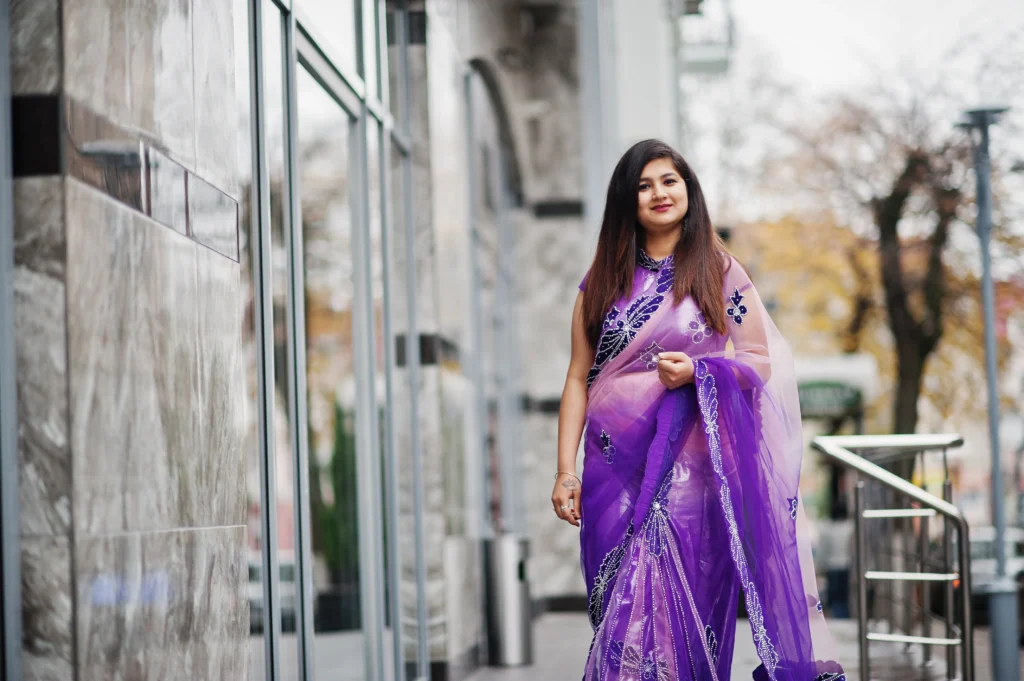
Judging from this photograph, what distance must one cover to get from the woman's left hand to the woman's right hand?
37cm

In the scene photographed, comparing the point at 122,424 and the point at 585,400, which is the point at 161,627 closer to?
the point at 122,424

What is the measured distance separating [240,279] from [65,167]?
106 cm

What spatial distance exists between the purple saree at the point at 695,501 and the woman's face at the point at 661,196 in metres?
0.12

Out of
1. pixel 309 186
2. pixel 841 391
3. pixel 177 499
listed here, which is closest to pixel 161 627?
pixel 177 499

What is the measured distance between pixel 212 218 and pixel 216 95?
0.99 feet

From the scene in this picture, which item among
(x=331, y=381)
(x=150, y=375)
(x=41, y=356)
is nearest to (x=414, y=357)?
(x=331, y=381)

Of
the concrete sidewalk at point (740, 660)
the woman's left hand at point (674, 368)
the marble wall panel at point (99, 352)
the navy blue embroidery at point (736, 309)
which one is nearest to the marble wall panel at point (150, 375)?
the marble wall panel at point (99, 352)

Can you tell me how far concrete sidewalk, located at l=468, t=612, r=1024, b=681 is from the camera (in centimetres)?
569

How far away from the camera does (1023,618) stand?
9.23 m

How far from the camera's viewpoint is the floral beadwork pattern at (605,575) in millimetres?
3254

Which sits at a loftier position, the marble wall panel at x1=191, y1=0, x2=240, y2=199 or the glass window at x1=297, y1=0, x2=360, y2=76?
the glass window at x1=297, y1=0, x2=360, y2=76

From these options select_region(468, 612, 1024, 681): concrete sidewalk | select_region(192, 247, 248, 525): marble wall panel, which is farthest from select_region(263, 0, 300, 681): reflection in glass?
select_region(468, 612, 1024, 681): concrete sidewalk

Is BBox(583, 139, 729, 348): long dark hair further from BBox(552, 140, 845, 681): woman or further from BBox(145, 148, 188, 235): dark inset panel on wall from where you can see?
BBox(145, 148, 188, 235): dark inset panel on wall

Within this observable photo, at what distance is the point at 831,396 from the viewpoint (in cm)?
1925
